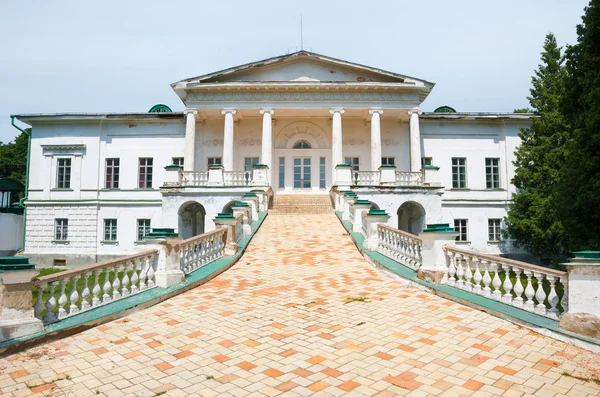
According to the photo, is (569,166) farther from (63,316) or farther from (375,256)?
(63,316)

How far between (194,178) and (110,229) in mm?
8308

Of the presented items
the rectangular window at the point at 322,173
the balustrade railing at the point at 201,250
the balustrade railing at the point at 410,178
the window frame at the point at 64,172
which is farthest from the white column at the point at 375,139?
the window frame at the point at 64,172

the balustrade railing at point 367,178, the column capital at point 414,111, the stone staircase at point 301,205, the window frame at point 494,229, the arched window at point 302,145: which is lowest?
the window frame at point 494,229

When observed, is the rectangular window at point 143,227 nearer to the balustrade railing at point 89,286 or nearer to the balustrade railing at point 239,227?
the balustrade railing at point 239,227

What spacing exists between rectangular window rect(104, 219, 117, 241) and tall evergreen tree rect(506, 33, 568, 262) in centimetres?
2307

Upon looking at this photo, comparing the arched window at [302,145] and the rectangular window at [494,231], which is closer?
the rectangular window at [494,231]

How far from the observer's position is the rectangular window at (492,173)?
24281 millimetres

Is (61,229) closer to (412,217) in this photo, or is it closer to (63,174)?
(63,174)

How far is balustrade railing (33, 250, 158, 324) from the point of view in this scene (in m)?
5.33

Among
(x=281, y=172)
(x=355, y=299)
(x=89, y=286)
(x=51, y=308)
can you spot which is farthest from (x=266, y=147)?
(x=51, y=308)

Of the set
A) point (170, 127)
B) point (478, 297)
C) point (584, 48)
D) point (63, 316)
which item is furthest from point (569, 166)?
point (170, 127)

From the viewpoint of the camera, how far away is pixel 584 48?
1186cm

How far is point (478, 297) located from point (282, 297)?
3353 millimetres

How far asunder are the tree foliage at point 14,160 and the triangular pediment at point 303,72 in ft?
109
